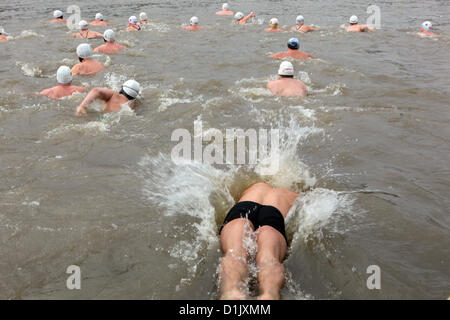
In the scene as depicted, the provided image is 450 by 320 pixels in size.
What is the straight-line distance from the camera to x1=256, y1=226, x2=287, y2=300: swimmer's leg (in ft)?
8.99

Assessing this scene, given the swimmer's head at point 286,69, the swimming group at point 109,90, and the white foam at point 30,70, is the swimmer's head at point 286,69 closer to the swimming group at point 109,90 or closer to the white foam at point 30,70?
the swimming group at point 109,90

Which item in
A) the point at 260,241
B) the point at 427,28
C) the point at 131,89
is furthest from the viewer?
the point at 427,28

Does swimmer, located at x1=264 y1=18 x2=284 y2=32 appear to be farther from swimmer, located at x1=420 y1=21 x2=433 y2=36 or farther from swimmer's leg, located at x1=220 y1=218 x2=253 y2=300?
swimmer's leg, located at x1=220 y1=218 x2=253 y2=300

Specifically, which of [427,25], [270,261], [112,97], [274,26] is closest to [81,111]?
[112,97]

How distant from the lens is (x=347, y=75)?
9742mm

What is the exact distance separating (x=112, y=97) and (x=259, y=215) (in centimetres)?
456

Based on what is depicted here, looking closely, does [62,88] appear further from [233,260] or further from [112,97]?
[233,260]

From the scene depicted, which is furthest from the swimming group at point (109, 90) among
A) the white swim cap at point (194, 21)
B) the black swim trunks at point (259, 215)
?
the white swim cap at point (194, 21)

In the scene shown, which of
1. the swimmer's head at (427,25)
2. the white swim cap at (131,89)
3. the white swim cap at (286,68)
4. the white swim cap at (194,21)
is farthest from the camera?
the white swim cap at (194,21)

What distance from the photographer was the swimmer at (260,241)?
9.21ft

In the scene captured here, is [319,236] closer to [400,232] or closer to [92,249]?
[400,232]

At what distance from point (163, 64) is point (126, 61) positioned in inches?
50.1

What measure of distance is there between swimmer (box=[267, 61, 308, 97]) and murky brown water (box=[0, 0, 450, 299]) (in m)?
0.28

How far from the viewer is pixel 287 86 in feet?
25.9
